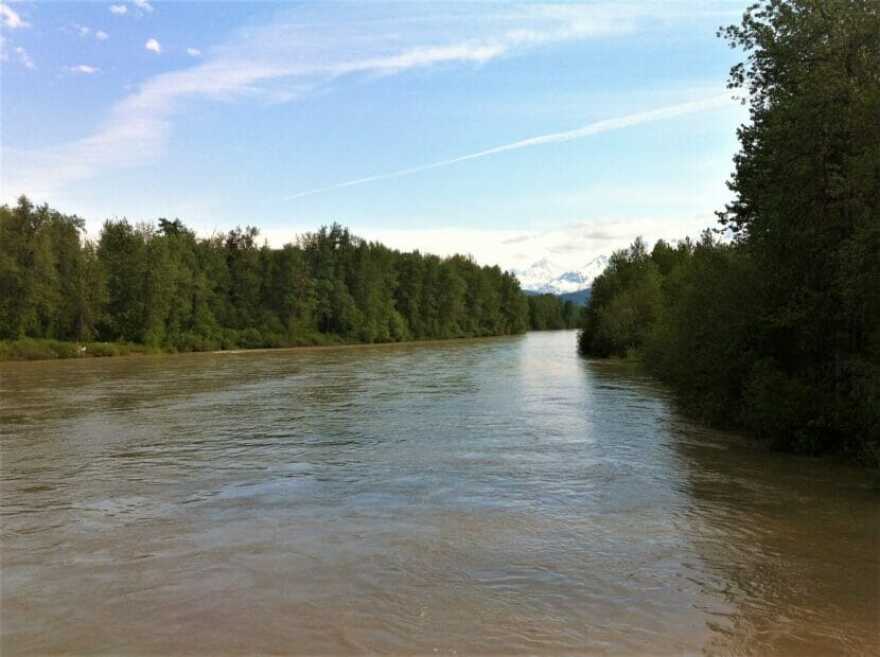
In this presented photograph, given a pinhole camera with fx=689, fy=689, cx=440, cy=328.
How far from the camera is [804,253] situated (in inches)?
612

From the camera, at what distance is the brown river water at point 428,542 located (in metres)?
6.95

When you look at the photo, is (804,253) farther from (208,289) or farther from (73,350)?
(208,289)

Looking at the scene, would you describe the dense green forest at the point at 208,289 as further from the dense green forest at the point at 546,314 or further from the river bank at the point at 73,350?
the dense green forest at the point at 546,314

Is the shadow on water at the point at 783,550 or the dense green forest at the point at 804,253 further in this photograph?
the dense green forest at the point at 804,253

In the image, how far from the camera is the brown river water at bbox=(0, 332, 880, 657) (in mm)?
6953

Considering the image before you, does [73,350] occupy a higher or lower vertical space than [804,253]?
lower

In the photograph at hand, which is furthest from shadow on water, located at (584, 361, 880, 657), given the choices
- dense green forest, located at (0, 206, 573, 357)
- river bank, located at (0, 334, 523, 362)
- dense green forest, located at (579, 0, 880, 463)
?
dense green forest, located at (0, 206, 573, 357)

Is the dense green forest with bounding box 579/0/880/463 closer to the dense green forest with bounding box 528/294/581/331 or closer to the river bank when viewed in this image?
the river bank

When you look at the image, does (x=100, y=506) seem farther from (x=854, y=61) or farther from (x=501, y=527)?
(x=854, y=61)

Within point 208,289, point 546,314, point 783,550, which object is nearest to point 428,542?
point 783,550

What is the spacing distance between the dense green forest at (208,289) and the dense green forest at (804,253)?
5182cm

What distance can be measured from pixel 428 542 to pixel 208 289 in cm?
7186

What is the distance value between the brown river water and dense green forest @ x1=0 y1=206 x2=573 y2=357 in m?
44.5

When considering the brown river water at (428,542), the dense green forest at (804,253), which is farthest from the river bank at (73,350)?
the dense green forest at (804,253)
